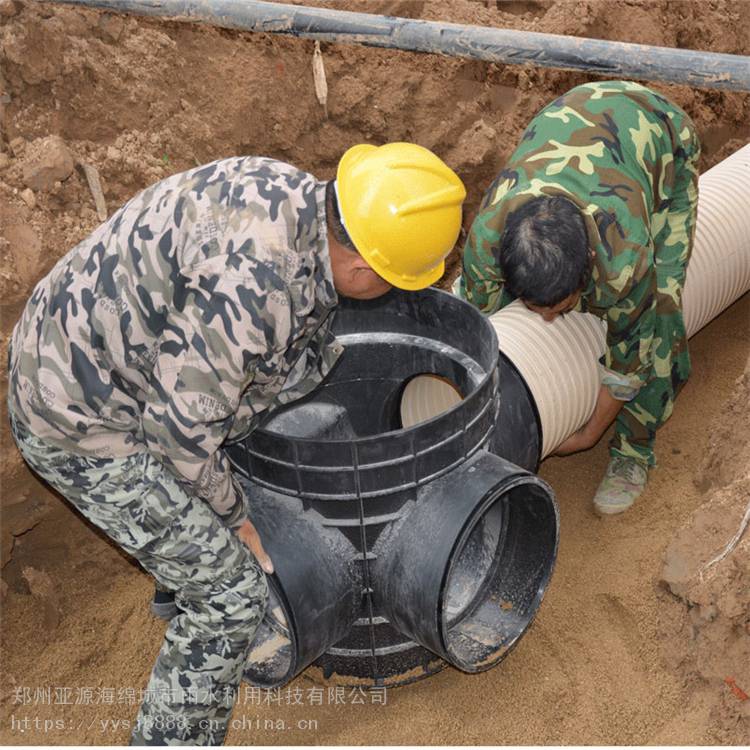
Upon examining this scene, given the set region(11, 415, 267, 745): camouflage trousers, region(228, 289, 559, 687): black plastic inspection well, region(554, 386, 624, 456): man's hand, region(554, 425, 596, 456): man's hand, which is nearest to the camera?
region(11, 415, 267, 745): camouflage trousers

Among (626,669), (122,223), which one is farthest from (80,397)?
(626,669)

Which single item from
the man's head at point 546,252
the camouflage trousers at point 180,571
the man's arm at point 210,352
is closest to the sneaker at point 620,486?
the man's head at point 546,252

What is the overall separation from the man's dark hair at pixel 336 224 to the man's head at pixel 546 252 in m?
0.88

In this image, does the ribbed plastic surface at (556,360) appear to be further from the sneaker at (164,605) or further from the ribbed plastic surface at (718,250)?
the sneaker at (164,605)

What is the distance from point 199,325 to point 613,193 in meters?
1.77

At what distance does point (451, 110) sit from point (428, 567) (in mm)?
3029

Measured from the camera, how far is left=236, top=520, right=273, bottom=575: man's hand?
291 cm

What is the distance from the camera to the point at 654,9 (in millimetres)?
5363

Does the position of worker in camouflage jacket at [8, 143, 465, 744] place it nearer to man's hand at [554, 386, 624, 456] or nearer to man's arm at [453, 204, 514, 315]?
man's arm at [453, 204, 514, 315]

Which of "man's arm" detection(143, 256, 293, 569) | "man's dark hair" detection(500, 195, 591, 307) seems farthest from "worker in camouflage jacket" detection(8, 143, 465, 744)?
"man's dark hair" detection(500, 195, 591, 307)

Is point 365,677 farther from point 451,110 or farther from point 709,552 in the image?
point 451,110

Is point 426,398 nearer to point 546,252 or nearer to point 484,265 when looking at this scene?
point 484,265

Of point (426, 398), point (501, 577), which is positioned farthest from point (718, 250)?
point (501, 577)

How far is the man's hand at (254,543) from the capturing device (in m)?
2.91
